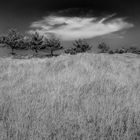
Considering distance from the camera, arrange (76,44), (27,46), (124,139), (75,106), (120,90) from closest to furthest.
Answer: (124,139), (75,106), (120,90), (27,46), (76,44)

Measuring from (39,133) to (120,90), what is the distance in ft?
9.60

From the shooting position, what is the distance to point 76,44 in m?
82.2

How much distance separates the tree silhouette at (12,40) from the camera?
60.3m

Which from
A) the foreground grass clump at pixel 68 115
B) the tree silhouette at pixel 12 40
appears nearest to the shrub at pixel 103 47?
the tree silhouette at pixel 12 40

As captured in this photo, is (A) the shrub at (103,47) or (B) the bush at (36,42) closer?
(B) the bush at (36,42)

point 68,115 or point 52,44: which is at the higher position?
point 52,44

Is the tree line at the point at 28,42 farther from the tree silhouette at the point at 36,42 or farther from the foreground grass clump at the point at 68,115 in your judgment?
the foreground grass clump at the point at 68,115

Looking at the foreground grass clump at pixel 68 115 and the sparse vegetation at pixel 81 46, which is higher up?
the sparse vegetation at pixel 81 46

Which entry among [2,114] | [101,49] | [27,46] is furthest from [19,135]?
[101,49]

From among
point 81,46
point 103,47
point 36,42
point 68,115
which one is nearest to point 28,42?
point 36,42

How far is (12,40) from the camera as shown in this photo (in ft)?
199

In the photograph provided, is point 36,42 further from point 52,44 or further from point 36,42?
point 52,44

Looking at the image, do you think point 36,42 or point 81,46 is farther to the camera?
point 81,46

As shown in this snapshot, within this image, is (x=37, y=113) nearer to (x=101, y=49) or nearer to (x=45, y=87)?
(x=45, y=87)
